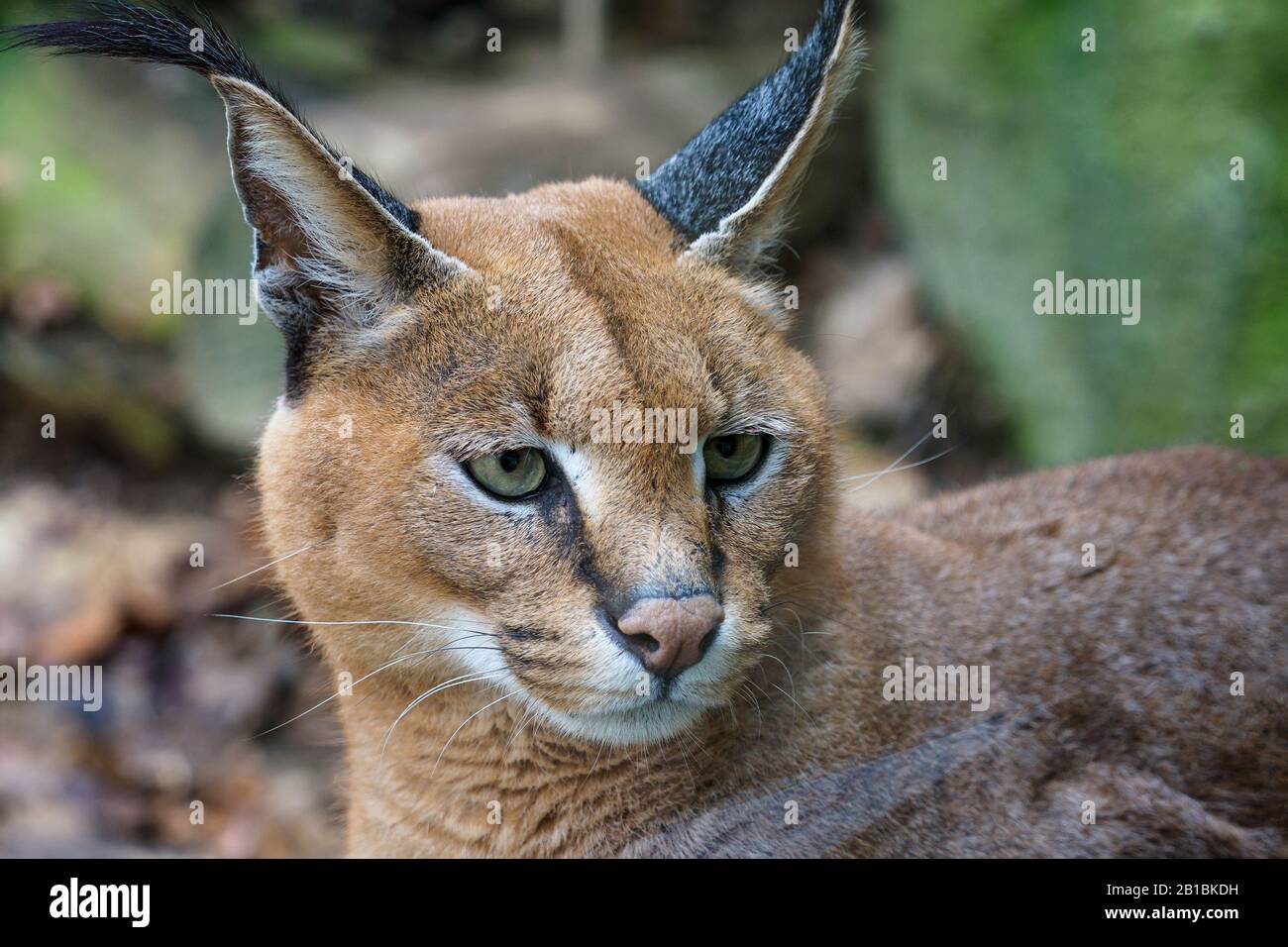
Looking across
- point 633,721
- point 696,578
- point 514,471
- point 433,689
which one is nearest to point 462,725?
point 433,689

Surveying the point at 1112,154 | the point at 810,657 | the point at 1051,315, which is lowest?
the point at 810,657

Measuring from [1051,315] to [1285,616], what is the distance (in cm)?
345

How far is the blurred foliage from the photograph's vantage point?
539 cm

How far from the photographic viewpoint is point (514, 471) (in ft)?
9.56

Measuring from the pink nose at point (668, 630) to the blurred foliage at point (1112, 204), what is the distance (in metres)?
3.62

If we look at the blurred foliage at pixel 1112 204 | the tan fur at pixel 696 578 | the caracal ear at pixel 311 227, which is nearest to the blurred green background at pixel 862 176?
the blurred foliage at pixel 1112 204

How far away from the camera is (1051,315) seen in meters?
6.97

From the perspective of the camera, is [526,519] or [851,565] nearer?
[526,519]

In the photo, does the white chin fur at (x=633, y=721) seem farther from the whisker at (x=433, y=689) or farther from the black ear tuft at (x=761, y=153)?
the black ear tuft at (x=761, y=153)

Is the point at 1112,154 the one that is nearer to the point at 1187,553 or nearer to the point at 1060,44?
the point at 1060,44

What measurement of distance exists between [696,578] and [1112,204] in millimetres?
4382

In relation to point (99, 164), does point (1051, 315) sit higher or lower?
lower

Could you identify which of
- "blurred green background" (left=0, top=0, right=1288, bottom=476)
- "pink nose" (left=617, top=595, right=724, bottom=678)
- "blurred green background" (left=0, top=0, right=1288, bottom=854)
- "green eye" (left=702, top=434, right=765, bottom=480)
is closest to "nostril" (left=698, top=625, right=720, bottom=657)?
"pink nose" (left=617, top=595, right=724, bottom=678)
